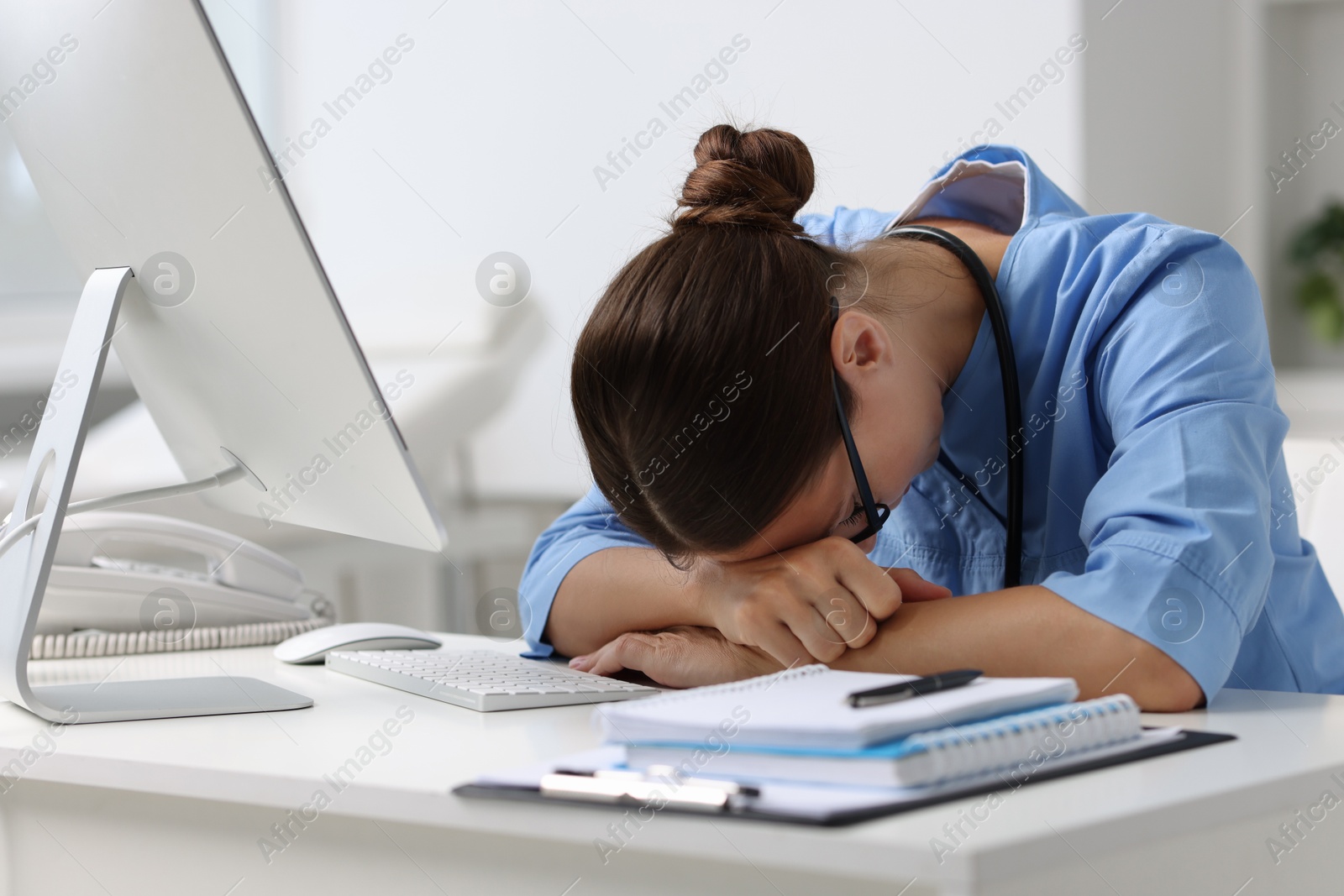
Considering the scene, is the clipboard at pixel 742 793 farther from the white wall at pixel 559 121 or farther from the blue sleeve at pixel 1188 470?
the white wall at pixel 559 121

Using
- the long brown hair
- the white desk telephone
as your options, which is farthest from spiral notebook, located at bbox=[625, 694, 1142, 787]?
the white desk telephone

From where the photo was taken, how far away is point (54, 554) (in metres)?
0.86

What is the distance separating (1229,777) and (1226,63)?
2413 mm

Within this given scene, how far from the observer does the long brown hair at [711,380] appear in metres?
0.84

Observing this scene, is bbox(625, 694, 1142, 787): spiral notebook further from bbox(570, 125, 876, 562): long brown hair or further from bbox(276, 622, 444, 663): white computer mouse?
bbox(276, 622, 444, 663): white computer mouse

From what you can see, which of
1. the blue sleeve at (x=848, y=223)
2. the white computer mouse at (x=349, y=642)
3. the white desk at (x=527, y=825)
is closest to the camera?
the white desk at (x=527, y=825)

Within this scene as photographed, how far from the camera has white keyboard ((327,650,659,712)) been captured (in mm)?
884

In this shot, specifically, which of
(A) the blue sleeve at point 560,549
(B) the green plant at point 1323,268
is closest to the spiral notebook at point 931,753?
(A) the blue sleeve at point 560,549

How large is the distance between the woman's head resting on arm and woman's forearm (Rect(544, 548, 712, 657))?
0.07m

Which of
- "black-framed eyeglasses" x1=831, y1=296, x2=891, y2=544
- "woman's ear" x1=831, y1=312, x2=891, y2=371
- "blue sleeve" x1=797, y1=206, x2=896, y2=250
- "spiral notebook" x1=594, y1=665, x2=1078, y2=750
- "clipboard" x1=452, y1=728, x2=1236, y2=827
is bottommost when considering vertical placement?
"clipboard" x1=452, y1=728, x2=1236, y2=827

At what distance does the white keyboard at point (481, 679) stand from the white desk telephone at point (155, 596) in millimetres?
221

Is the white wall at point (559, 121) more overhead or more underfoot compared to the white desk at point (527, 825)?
more overhead

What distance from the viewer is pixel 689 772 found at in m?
0.57

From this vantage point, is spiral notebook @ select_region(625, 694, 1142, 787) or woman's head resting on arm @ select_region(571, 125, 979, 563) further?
woman's head resting on arm @ select_region(571, 125, 979, 563)
